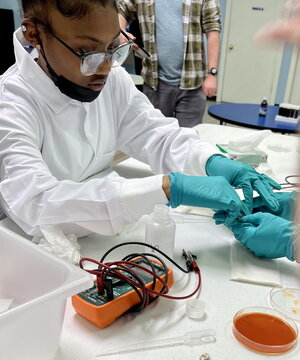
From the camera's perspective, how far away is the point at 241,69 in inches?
245

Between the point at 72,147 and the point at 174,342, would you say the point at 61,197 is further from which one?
the point at 174,342

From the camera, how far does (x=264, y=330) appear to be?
2.24 ft

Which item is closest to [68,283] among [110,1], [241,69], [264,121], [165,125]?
[110,1]

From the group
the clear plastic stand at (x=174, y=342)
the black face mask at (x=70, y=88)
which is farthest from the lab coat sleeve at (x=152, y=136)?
the clear plastic stand at (x=174, y=342)

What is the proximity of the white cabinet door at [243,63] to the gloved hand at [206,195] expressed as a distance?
17.3 feet

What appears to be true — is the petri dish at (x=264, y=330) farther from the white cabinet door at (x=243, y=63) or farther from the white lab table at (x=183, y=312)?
the white cabinet door at (x=243, y=63)

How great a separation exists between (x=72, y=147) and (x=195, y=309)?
688mm

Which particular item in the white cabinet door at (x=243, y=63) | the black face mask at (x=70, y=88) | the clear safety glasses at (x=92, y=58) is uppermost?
the clear safety glasses at (x=92, y=58)

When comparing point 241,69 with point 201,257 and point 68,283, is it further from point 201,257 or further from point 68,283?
point 68,283

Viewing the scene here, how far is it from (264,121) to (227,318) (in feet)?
6.33

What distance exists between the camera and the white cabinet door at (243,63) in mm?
5730

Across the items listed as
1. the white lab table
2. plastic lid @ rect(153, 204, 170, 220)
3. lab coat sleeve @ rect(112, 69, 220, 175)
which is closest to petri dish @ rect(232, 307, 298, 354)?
the white lab table

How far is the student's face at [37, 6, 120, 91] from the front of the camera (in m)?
0.97

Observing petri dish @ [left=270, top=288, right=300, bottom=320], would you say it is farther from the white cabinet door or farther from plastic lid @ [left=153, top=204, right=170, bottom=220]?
the white cabinet door
